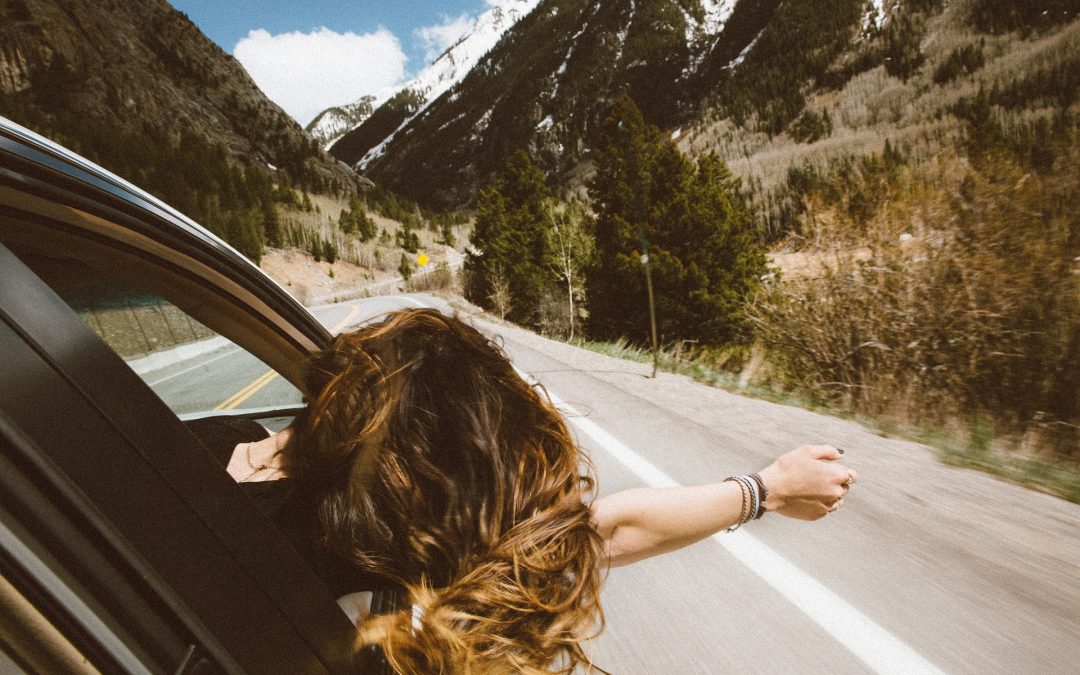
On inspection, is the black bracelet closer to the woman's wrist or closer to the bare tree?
the woman's wrist

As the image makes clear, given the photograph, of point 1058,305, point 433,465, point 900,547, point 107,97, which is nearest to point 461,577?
point 433,465

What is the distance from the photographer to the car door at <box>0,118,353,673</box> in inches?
22.6

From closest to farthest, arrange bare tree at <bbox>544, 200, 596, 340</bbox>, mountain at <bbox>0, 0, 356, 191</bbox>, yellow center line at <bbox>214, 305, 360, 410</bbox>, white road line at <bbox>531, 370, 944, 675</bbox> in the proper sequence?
white road line at <bbox>531, 370, 944, 675</bbox> → yellow center line at <bbox>214, 305, 360, 410</bbox> → bare tree at <bbox>544, 200, 596, 340</bbox> → mountain at <bbox>0, 0, 356, 191</bbox>

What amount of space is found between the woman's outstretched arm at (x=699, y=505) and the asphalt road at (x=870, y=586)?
0.46 m

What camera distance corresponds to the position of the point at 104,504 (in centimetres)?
63

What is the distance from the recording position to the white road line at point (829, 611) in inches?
70.1

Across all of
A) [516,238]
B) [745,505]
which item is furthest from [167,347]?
[516,238]

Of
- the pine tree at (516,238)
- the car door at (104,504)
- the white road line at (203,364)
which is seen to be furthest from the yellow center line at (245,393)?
the pine tree at (516,238)

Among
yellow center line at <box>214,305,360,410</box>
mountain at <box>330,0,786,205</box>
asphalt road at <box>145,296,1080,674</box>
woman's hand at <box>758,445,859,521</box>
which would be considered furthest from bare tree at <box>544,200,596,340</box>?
mountain at <box>330,0,786,205</box>

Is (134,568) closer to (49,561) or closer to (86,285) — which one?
(49,561)

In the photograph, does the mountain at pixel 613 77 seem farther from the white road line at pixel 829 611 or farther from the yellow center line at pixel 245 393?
the yellow center line at pixel 245 393

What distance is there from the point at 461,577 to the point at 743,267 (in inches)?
991

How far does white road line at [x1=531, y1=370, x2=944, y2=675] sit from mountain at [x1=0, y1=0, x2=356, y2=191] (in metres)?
67.9

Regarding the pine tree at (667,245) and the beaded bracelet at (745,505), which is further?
the pine tree at (667,245)
